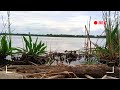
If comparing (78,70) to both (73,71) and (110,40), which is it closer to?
(73,71)

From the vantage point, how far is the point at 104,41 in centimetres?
297

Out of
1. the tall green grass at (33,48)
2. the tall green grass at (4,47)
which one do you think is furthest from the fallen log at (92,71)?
the tall green grass at (4,47)

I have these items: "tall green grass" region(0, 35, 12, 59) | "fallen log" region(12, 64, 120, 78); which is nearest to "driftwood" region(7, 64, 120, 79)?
A: "fallen log" region(12, 64, 120, 78)

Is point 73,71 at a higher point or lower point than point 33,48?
lower

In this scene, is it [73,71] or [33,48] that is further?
[33,48]

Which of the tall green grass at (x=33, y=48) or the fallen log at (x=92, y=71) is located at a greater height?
the tall green grass at (x=33, y=48)

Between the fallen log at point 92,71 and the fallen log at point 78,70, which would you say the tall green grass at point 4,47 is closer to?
the fallen log at point 78,70

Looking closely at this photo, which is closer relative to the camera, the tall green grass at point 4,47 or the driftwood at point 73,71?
the driftwood at point 73,71

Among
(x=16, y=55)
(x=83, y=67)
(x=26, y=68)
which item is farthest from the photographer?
(x=16, y=55)

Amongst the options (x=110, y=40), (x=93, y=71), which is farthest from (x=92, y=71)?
(x=110, y=40)
